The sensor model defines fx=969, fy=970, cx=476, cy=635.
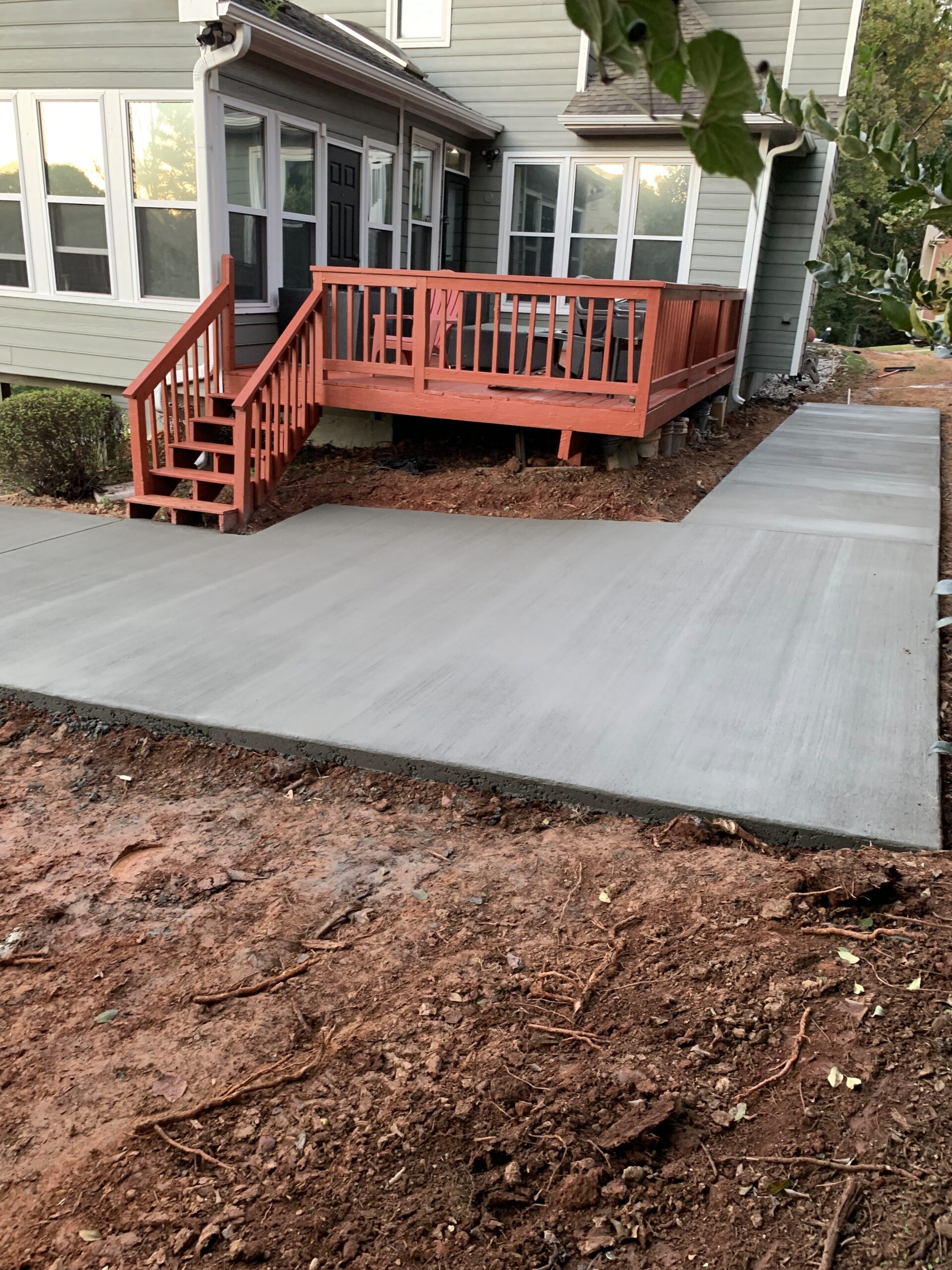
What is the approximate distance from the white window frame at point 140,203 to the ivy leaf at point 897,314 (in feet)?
24.6

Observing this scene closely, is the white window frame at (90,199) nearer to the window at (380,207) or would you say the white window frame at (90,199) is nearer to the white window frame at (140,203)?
the white window frame at (140,203)

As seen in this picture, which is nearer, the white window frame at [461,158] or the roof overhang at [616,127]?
the roof overhang at [616,127]

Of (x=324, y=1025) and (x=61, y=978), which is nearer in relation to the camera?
(x=324, y=1025)

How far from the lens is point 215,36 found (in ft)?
24.0

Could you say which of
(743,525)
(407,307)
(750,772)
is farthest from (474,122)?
(750,772)

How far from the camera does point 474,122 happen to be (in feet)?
35.5

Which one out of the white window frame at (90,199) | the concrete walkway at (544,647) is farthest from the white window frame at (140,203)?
the concrete walkway at (544,647)

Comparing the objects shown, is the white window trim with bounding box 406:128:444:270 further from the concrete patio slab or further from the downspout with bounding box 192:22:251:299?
the concrete patio slab

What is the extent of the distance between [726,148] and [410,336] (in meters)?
9.85

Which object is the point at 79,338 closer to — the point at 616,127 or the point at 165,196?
the point at 165,196

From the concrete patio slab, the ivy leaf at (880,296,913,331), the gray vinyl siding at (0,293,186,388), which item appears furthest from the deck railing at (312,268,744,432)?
the ivy leaf at (880,296,913,331)

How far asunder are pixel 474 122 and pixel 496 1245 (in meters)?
11.4

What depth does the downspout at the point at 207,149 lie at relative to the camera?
7.34 meters

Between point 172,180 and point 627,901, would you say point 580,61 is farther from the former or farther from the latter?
point 627,901
